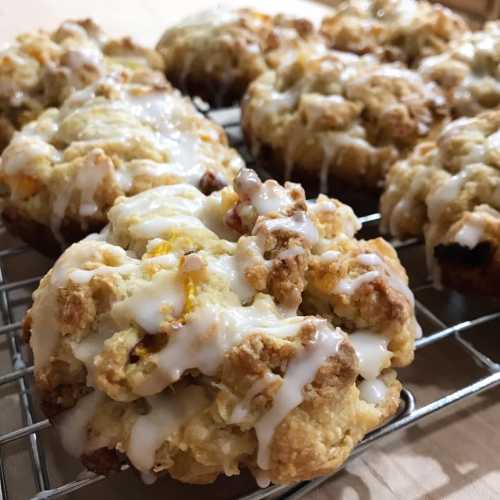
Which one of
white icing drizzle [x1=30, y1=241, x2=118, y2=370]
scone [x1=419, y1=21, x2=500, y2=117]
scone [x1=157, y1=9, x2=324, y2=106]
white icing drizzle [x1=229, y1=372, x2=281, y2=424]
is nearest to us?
white icing drizzle [x1=229, y1=372, x2=281, y2=424]

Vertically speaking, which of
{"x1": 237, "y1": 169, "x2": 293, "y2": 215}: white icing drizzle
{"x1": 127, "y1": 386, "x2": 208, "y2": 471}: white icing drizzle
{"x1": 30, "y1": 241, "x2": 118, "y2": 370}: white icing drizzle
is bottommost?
{"x1": 127, "y1": 386, "x2": 208, "y2": 471}: white icing drizzle

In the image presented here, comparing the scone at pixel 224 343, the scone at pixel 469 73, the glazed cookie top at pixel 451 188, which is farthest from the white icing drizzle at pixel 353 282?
the scone at pixel 469 73

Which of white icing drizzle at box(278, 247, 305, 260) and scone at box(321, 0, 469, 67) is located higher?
white icing drizzle at box(278, 247, 305, 260)

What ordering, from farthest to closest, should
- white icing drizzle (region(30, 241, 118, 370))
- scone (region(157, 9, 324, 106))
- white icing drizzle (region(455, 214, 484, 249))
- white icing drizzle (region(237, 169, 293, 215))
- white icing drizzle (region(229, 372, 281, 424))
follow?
scone (region(157, 9, 324, 106))
white icing drizzle (region(455, 214, 484, 249))
white icing drizzle (region(237, 169, 293, 215))
white icing drizzle (region(30, 241, 118, 370))
white icing drizzle (region(229, 372, 281, 424))

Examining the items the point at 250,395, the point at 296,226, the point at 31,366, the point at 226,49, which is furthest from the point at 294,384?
the point at 226,49

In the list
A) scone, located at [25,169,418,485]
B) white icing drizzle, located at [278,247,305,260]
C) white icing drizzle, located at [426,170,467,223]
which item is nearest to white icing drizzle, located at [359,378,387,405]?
scone, located at [25,169,418,485]

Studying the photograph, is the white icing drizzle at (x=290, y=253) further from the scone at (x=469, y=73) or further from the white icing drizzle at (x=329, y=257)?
→ the scone at (x=469, y=73)

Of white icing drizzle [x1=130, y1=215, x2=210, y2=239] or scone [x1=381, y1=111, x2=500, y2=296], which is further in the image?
scone [x1=381, y1=111, x2=500, y2=296]

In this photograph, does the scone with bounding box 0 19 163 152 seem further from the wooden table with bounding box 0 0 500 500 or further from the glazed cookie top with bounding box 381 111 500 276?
the wooden table with bounding box 0 0 500 500
